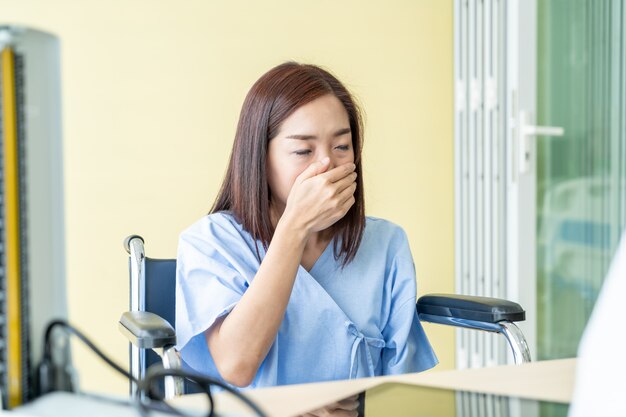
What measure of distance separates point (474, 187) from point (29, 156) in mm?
2243

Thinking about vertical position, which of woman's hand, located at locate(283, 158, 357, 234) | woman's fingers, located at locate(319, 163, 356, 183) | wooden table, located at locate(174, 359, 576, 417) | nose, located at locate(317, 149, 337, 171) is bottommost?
wooden table, located at locate(174, 359, 576, 417)

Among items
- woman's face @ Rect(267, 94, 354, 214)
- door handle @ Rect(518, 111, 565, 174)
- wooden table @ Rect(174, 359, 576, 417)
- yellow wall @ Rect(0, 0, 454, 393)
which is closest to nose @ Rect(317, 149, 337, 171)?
woman's face @ Rect(267, 94, 354, 214)

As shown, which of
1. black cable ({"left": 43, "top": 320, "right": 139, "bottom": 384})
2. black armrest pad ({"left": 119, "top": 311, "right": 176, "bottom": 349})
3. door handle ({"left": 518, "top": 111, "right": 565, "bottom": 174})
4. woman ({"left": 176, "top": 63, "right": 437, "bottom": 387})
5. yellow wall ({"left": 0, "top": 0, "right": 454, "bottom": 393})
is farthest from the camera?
door handle ({"left": 518, "top": 111, "right": 565, "bottom": 174})

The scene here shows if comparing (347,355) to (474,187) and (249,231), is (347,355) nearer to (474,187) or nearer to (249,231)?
(249,231)

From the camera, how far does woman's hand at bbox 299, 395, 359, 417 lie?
2.32ft

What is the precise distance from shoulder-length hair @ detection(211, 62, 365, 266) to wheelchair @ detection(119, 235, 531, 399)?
0.19 metres

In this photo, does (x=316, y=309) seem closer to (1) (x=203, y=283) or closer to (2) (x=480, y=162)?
(1) (x=203, y=283)

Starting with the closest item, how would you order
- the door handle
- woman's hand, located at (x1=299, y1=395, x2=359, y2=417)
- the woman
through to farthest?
woman's hand, located at (x1=299, y1=395, x2=359, y2=417) → the woman → the door handle

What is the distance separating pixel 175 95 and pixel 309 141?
3.37 feet

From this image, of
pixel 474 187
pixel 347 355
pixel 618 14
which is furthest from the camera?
pixel 474 187

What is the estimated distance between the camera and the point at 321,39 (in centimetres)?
242

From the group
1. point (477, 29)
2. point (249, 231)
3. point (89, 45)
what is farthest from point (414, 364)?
point (477, 29)

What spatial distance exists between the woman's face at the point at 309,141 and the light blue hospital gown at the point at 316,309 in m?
0.13

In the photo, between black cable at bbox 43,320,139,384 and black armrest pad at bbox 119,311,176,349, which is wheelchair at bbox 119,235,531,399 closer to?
black armrest pad at bbox 119,311,176,349
